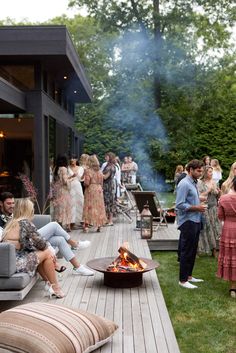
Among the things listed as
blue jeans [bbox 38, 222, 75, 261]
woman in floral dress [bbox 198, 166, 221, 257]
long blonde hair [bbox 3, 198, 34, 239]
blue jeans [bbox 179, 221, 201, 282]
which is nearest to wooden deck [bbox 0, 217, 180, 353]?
blue jeans [bbox 38, 222, 75, 261]

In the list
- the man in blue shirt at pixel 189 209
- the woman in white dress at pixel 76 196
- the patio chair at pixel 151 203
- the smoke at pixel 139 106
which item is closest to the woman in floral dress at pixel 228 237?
the man in blue shirt at pixel 189 209

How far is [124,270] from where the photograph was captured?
18.6ft

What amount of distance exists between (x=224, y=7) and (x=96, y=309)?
24.3 metres

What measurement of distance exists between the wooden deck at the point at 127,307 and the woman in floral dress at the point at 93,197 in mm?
2739

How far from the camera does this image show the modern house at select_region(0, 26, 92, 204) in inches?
412

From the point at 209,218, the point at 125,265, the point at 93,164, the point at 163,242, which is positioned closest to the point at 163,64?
the point at 93,164

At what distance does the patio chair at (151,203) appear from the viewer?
10.2m

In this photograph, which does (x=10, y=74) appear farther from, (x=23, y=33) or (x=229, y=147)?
(x=229, y=147)

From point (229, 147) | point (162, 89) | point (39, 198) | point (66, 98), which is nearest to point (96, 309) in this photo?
point (39, 198)

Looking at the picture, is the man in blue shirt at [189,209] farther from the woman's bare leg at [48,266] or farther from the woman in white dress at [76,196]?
the woman in white dress at [76,196]

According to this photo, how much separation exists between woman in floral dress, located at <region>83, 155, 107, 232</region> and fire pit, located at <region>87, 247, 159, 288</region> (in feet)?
13.6

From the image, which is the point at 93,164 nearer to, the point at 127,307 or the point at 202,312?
the point at 202,312

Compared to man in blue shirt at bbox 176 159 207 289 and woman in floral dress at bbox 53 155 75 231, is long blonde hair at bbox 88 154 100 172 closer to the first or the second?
woman in floral dress at bbox 53 155 75 231

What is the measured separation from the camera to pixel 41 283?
598 cm
